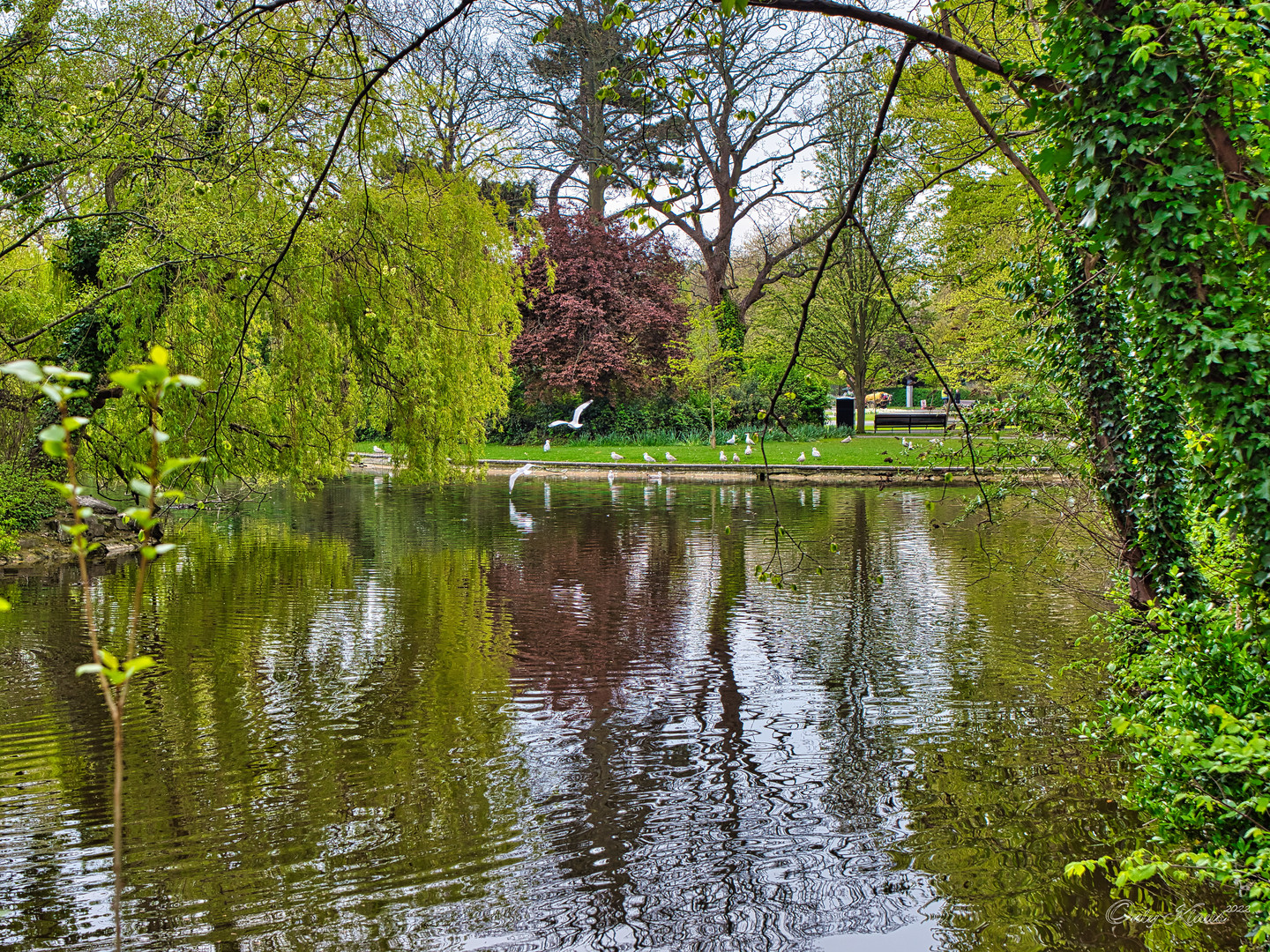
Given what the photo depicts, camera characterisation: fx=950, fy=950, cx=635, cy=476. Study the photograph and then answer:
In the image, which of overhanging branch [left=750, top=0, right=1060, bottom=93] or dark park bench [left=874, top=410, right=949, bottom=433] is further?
dark park bench [left=874, top=410, right=949, bottom=433]

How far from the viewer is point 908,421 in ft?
107

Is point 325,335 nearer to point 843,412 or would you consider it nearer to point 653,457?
point 653,457

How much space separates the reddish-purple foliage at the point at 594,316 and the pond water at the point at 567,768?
66.2 feet

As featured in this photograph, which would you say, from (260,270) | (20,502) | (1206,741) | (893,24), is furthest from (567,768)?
(20,502)

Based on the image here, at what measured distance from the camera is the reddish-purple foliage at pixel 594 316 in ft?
105

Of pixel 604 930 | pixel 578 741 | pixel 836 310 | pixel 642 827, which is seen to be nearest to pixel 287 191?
pixel 578 741

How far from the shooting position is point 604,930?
15.0ft

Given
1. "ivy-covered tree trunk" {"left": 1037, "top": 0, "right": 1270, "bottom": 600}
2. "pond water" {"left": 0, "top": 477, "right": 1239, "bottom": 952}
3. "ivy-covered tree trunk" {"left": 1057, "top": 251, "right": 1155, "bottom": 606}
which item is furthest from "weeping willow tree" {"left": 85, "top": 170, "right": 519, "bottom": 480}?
"ivy-covered tree trunk" {"left": 1037, "top": 0, "right": 1270, "bottom": 600}

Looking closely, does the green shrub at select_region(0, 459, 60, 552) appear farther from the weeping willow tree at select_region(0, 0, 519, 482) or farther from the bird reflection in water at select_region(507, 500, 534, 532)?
the bird reflection in water at select_region(507, 500, 534, 532)

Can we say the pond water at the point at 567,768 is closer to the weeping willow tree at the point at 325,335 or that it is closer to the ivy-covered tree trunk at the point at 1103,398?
the ivy-covered tree trunk at the point at 1103,398

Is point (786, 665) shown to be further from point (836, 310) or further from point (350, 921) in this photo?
point (836, 310)

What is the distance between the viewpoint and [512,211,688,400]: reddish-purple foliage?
31984 mm

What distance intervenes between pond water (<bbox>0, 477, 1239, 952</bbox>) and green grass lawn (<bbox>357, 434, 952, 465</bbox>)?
1384cm

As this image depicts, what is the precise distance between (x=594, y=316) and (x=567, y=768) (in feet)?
87.3
